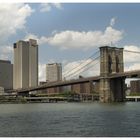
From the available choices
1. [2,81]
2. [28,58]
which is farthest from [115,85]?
[2,81]

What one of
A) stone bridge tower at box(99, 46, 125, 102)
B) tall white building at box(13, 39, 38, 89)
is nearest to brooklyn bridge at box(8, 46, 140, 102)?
stone bridge tower at box(99, 46, 125, 102)

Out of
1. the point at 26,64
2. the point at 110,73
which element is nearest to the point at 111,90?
the point at 110,73

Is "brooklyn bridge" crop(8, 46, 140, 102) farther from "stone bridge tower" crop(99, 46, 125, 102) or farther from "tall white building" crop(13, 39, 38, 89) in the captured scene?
"tall white building" crop(13, 39, 38, 89)

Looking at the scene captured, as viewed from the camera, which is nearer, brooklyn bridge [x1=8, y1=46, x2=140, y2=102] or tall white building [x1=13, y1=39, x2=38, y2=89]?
brooklyn bridge [x1=8, y1=46, x2=140, y2=102]

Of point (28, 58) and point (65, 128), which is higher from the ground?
point (28, 58)

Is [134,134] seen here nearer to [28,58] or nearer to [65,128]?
[65,128]

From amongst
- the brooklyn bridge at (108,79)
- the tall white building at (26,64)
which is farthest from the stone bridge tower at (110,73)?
A: the tall white building at (26,64)
